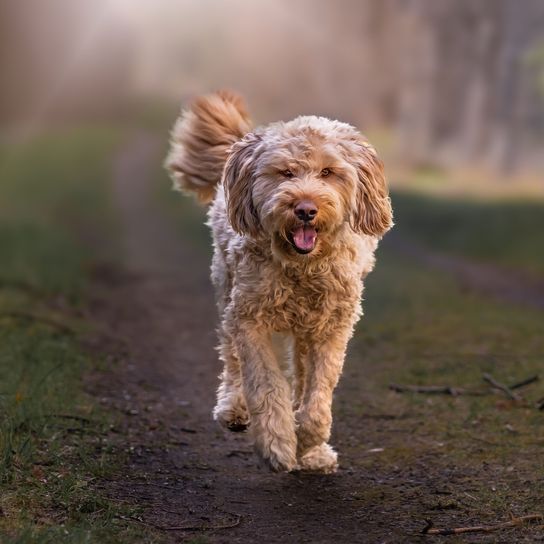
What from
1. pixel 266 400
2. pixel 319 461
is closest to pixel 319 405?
pixel 266 400

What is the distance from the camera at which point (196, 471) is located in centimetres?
514

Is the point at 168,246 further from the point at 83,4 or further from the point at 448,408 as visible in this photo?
the point at 83,4

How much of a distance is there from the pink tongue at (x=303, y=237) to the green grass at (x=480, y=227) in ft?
32.7

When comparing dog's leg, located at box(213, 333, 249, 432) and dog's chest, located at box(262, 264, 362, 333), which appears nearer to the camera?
dog's chest, located at box(262, 264, 362, 333)

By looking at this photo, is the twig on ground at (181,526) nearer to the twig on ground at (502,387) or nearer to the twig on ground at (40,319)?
the twig on ground at (502,387)

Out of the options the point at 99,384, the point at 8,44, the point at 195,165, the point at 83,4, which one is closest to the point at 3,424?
the point at 99,384

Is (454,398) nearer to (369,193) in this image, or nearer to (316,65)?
(369,193)

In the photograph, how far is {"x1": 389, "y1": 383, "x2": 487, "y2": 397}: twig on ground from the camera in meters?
6.73

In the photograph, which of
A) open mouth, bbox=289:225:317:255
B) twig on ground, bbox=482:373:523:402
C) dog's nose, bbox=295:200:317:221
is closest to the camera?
dog's nose, bbox=295:200:317:221

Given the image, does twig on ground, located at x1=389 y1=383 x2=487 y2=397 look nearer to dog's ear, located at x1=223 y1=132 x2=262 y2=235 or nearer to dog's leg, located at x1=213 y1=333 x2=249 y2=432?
dog's leg, located at x1=213 y1=333 x2=249 y2=432

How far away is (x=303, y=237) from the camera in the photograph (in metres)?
4.61

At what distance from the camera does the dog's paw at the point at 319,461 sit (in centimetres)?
523

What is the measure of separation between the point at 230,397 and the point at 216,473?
1.70ft

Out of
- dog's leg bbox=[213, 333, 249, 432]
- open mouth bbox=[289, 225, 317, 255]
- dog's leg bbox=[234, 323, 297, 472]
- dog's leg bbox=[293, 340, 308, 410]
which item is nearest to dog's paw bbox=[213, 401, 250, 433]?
dog's leg bbox=[213, 333, 249, 432]
